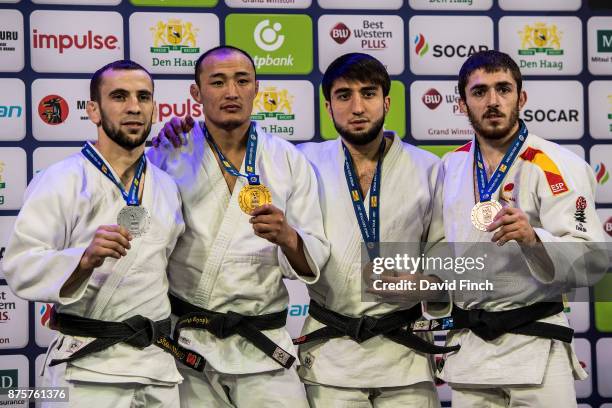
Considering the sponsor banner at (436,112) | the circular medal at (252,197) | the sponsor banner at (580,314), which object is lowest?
the sponsor banner at (580,314)

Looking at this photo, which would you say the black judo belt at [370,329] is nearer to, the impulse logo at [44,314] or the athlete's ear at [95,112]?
the athlete's ear at [95,112]

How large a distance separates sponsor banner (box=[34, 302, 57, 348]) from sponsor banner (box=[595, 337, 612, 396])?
311cm

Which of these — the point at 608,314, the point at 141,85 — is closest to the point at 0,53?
the point at 141,85

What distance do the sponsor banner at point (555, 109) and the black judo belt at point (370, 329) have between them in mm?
1853

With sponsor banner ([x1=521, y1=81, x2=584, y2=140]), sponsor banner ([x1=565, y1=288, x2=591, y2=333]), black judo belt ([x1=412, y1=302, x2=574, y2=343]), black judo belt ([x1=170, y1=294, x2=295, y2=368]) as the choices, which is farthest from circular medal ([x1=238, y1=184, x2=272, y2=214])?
sponsor banner ([x1=565, y1=288, x2=591, y2=333])

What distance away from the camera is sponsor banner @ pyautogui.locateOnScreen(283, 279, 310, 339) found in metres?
4.73

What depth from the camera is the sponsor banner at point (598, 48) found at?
499 cm

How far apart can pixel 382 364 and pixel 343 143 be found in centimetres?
99

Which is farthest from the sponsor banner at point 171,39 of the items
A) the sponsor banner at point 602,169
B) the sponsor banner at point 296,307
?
the sponsor banner at point 602,169

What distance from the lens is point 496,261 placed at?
3439mm

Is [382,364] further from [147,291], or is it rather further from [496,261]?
[147,291]

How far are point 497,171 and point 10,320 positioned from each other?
2692 millimetres

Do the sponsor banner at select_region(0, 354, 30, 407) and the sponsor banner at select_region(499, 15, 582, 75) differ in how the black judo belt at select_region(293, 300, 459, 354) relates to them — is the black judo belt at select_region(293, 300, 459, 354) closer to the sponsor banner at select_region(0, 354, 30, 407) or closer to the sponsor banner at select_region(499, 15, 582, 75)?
the sponsor banner at select_region(0, 354, 30, 407)

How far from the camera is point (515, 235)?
3105 mm
